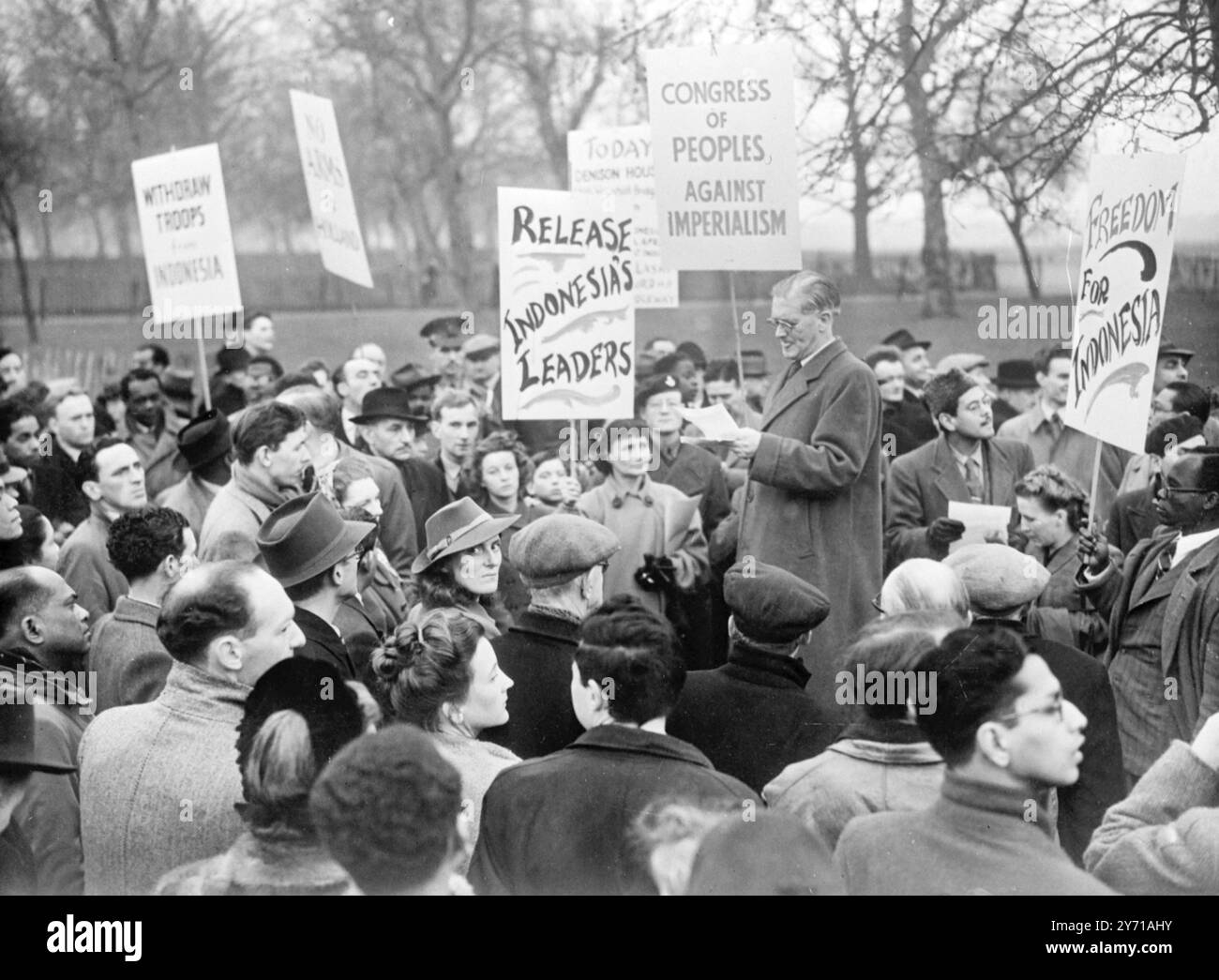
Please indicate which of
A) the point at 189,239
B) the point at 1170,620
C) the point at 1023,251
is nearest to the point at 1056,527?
the point at 1170,620

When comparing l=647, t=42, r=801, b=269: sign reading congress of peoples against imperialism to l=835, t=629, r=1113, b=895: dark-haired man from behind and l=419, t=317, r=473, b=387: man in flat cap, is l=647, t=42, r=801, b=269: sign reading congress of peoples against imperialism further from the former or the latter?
l=419, t=317, r=473, b=387: man in flat cap

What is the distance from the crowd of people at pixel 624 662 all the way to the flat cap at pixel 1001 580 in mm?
11

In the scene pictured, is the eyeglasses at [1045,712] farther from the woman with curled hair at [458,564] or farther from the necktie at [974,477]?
the necktie at [974,477]

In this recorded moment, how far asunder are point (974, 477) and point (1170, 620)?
2.07 metres

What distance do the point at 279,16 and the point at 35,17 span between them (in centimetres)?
198

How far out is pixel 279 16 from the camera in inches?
514

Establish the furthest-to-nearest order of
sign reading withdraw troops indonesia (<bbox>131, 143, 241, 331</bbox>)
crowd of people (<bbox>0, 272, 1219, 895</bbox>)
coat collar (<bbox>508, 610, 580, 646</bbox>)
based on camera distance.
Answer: sign reading withdraw troops indonesia (<bbox>131, 143, 241, 331</bbox>) < coat collar (<bbox>508, 610, 580, 646</bbox>) < crowd of people (<bbox>0, 272, 1219, 895</bbox>)

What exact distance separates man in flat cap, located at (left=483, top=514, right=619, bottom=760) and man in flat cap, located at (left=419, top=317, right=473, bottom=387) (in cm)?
479

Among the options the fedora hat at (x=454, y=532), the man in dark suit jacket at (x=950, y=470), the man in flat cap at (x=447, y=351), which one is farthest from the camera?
the man in flat cap at (x=447, y=351)

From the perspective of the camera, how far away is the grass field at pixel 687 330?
308 inches

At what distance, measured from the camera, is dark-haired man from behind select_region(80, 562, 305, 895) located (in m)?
3.50

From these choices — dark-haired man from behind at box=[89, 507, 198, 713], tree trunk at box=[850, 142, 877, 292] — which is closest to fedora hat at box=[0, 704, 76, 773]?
dark-haired man from behind at box=[89, 507, 198, 713]

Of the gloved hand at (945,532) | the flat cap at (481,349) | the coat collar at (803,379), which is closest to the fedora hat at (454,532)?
the coat collar at (803,379)

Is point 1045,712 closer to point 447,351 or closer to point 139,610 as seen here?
point 139,610
